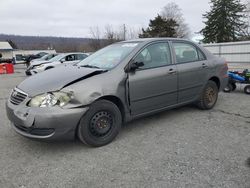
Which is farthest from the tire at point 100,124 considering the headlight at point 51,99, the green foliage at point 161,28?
the green foliage at point 161,28

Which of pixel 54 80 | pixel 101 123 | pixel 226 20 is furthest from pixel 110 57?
pixel 226 20

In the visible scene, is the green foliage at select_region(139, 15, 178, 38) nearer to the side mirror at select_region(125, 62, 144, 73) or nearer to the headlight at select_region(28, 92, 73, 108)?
the side mirror at select_region(125, 62, 144, 73)

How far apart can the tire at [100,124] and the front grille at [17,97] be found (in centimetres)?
91

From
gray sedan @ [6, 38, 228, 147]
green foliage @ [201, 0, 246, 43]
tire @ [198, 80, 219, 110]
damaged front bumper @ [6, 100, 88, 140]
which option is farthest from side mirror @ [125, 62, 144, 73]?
green foliage @ [201, 0, 246, 43]

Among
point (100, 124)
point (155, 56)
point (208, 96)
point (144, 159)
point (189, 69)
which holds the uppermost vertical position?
point (155, 56)

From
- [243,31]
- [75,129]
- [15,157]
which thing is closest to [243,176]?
[75,129]

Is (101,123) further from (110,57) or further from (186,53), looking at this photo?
(186,53)

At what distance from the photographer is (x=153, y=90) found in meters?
4.02

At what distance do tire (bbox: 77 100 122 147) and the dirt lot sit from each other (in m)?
0.15

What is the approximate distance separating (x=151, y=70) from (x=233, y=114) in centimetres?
223

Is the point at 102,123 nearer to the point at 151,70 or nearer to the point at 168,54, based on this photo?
the point at 151,70

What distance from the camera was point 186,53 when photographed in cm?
476

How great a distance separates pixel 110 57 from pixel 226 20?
33.2 meters

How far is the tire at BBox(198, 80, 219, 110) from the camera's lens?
5.05 metres
